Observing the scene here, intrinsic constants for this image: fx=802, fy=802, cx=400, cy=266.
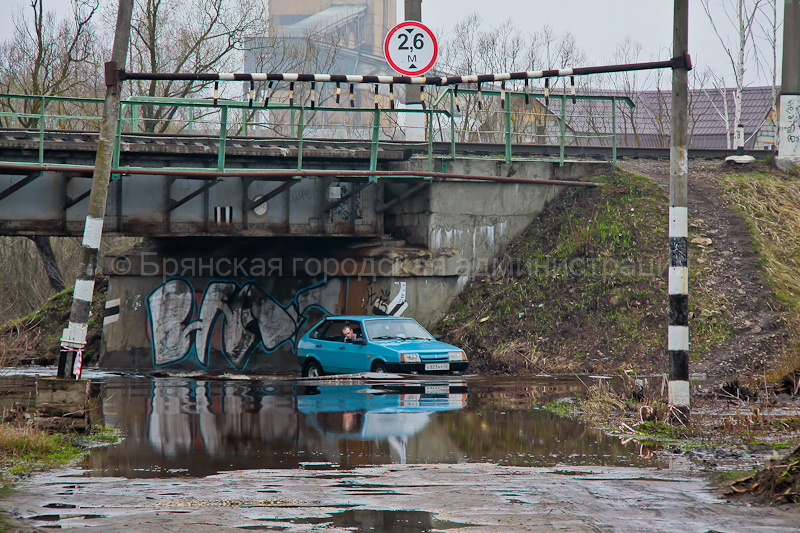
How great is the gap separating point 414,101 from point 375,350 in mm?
8597

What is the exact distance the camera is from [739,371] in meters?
16.2

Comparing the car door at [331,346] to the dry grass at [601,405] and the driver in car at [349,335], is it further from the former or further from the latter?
the dry grass at [601,405]

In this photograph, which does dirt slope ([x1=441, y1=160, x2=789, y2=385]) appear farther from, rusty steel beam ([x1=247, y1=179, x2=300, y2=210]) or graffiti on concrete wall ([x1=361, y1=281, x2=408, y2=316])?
rusty steel beam ([x1=247, y1=179, x2=300, y2=210])

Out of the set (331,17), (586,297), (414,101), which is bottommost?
(586,297)

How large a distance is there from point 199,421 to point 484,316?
1038 centimetres

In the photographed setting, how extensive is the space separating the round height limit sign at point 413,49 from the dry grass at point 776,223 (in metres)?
9.37

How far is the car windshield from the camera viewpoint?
17.0m

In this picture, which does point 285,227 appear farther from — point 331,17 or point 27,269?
point 331,17

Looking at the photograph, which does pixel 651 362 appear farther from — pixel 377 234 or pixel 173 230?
pixel 173 230

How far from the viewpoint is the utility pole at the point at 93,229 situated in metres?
10.2

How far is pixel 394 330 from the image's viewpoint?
17250mm

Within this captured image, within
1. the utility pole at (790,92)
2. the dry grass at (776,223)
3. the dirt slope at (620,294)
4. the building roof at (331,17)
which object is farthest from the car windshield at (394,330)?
the building roof at (331,17)

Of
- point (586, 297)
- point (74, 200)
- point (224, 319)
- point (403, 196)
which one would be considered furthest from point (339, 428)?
point (224, 319)

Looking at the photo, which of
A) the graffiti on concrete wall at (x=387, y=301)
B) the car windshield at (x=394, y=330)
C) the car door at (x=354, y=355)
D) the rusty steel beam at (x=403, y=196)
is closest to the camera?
the car door at (x=354, y=355)
